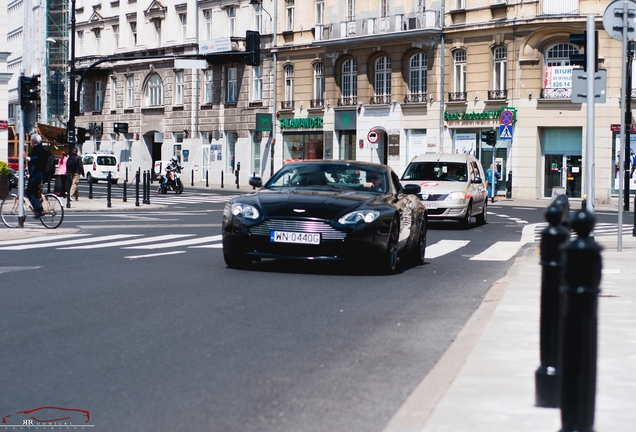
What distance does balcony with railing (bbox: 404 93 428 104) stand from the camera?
51938mm

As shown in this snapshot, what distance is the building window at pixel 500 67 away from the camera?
48.8m

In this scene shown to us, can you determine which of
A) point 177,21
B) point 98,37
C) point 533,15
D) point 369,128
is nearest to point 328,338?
point 533,15

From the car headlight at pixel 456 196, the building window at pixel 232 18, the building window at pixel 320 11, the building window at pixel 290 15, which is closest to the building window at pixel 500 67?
the building window at pixel 320 11

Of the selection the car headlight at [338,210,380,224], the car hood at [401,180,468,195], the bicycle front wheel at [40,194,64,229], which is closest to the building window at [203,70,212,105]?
the car hood at [401,180,468,195]

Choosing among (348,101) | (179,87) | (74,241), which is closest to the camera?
(74,241)

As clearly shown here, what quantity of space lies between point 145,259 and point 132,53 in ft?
190

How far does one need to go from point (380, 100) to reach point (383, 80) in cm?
94

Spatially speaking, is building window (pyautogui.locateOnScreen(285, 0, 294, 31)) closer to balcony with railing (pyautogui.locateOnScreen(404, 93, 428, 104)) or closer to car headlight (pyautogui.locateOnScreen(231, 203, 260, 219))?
balcony with railing (pyautogui.locateOnScreen(404, 93, 428, 104))

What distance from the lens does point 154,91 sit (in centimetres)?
6988

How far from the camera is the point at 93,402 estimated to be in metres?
6.01

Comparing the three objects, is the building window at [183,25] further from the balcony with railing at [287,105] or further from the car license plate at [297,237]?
the car license plate at [297,237]

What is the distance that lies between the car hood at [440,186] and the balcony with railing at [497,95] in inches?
923

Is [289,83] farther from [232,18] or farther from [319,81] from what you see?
[232,18]

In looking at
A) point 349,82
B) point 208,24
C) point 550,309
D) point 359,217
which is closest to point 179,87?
point 208,24
